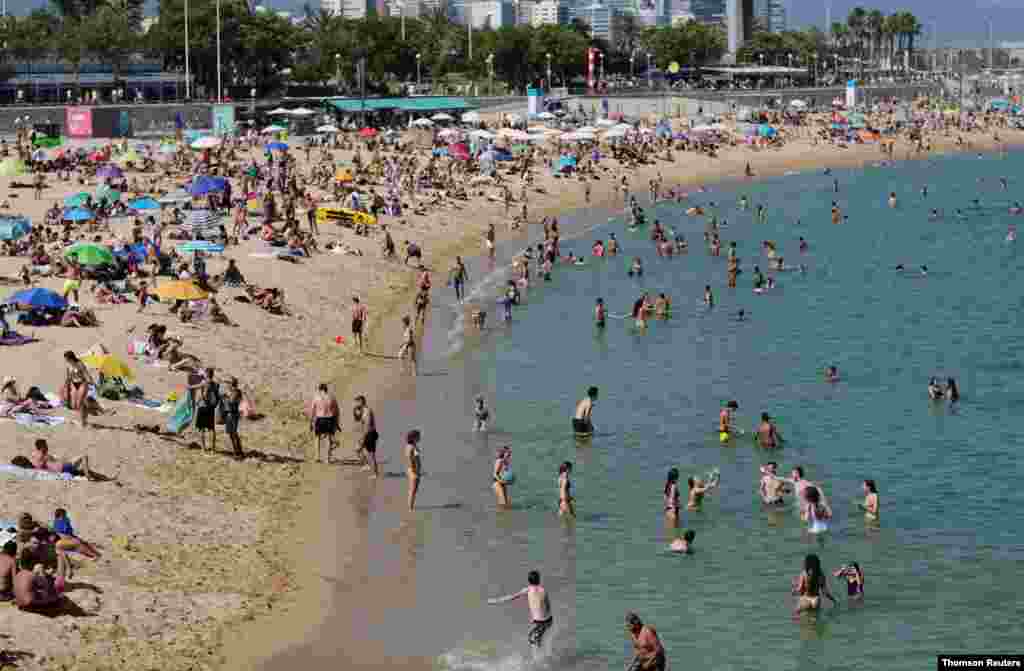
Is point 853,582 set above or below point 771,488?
below

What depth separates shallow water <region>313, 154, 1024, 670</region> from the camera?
20234mm

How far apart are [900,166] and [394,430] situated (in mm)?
79593

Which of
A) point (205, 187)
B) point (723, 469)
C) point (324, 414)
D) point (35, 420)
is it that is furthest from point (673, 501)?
point (205, 187)

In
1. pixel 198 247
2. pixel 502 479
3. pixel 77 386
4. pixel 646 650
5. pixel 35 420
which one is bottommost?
pixel 646 650

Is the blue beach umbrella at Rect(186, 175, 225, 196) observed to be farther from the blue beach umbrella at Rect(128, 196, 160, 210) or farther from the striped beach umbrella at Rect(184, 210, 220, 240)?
the striped beach umbrella at Rect(184, 210, 220, 240)

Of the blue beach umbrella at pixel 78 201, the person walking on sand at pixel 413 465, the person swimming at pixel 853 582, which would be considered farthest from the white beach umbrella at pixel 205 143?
the person swimming at pixel 853 582

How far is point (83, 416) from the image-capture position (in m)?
26.1

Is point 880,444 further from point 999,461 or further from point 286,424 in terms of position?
point 286,424

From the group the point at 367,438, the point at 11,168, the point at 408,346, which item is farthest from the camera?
the point at 11,168

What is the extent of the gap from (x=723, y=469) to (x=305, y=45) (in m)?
105

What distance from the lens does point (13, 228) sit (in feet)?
144

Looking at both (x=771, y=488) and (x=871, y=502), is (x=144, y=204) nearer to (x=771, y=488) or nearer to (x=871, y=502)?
(x=771, y=488)

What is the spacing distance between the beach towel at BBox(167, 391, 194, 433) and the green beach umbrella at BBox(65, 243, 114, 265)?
39.7 ft

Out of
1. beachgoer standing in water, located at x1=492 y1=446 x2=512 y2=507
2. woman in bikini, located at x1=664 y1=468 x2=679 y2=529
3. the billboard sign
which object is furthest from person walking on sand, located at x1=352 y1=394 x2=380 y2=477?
the billboard sign
